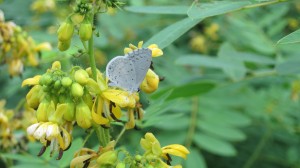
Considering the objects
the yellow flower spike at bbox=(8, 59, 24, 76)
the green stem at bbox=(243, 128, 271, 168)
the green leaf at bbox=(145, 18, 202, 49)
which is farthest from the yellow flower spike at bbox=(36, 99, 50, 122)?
the green stem at bbox=(243, 128, 271, 168)

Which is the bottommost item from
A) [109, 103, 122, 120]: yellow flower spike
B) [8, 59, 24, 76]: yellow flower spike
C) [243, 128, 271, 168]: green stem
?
[243, 128, 271, 168]: green stem

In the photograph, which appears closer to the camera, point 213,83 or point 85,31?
point 85,31

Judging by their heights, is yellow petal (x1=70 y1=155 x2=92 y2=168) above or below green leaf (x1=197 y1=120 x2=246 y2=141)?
above

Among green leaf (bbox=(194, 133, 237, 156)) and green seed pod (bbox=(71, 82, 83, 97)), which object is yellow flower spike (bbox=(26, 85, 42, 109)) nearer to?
green seed pod (bbox=(71, 82, 83, 97))

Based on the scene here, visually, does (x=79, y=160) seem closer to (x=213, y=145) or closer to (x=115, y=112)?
(x=115, y=112)

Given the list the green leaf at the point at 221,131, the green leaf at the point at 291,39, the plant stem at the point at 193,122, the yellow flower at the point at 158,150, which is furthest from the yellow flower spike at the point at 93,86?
the green leaf at the point at 221,131

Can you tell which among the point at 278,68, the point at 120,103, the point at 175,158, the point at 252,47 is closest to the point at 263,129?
the point at 252,47

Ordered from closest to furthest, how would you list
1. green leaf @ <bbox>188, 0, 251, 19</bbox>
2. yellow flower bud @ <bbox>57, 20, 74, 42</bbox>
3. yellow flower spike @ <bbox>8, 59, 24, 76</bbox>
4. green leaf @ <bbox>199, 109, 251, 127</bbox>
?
yellow flower bud @ <bbox>57, 20, 74, 42</bbox> → green leaf @ <bbox>188, 0, 251, 19</bbox> → yellow flower spike @ <bbox>8, 59, 24, 76</bbox> → green leaf @ <bbox>199, 109, 251, 127</bbox>

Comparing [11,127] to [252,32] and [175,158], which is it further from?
[252,32]

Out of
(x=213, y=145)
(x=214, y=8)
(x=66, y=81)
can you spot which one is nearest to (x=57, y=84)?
(x=66, y=81)
